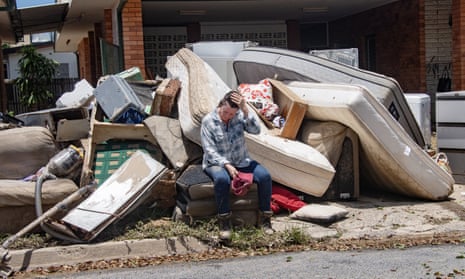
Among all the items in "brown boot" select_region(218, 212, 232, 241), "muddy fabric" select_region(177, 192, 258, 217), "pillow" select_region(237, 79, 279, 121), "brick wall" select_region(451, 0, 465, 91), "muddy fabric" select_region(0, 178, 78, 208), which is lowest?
"brown boot" select_region(218, 212, 232, 241)

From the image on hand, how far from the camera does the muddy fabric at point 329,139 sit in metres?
7.57

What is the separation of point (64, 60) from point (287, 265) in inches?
1080

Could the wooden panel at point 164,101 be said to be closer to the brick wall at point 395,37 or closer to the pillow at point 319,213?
the pillow at point 319,213

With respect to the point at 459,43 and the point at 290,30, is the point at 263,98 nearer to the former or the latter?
the point at 459,43

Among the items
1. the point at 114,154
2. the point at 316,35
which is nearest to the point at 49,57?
the point at 316,35

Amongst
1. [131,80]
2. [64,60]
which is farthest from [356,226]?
[64,60]

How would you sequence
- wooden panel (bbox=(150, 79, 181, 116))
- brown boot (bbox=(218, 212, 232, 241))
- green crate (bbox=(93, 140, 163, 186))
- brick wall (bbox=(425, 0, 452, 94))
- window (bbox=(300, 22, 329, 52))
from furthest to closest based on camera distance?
window (bbox=(300, 22, 329, 52)) < brick wall (bbox=(425, 0, 452, 94)) < wooden panel (bbox=(150, 79, 181, 116)) < green crate (bbox=(93, 140, 163, 186)) < brown boot (bbox=(218, 212, 232, 241))

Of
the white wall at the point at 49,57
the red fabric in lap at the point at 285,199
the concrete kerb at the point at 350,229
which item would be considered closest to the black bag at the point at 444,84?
the concrete kerb at the point at 350,229

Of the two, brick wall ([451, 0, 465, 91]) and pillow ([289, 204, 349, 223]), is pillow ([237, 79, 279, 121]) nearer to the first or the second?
pillow ([289, 204, 349, 223])

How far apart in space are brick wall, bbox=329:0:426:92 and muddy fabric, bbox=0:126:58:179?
875cm

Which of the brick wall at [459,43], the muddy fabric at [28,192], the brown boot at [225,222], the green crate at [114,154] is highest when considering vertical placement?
the brick wall at [459,43]

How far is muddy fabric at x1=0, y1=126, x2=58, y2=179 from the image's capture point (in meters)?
7.37

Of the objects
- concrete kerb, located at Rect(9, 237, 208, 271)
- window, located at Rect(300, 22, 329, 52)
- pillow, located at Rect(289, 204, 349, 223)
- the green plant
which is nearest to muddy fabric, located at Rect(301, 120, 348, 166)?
pillow, located at Rect(289, 204, 349, 223)

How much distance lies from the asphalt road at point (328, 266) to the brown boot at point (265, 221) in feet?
1.99
